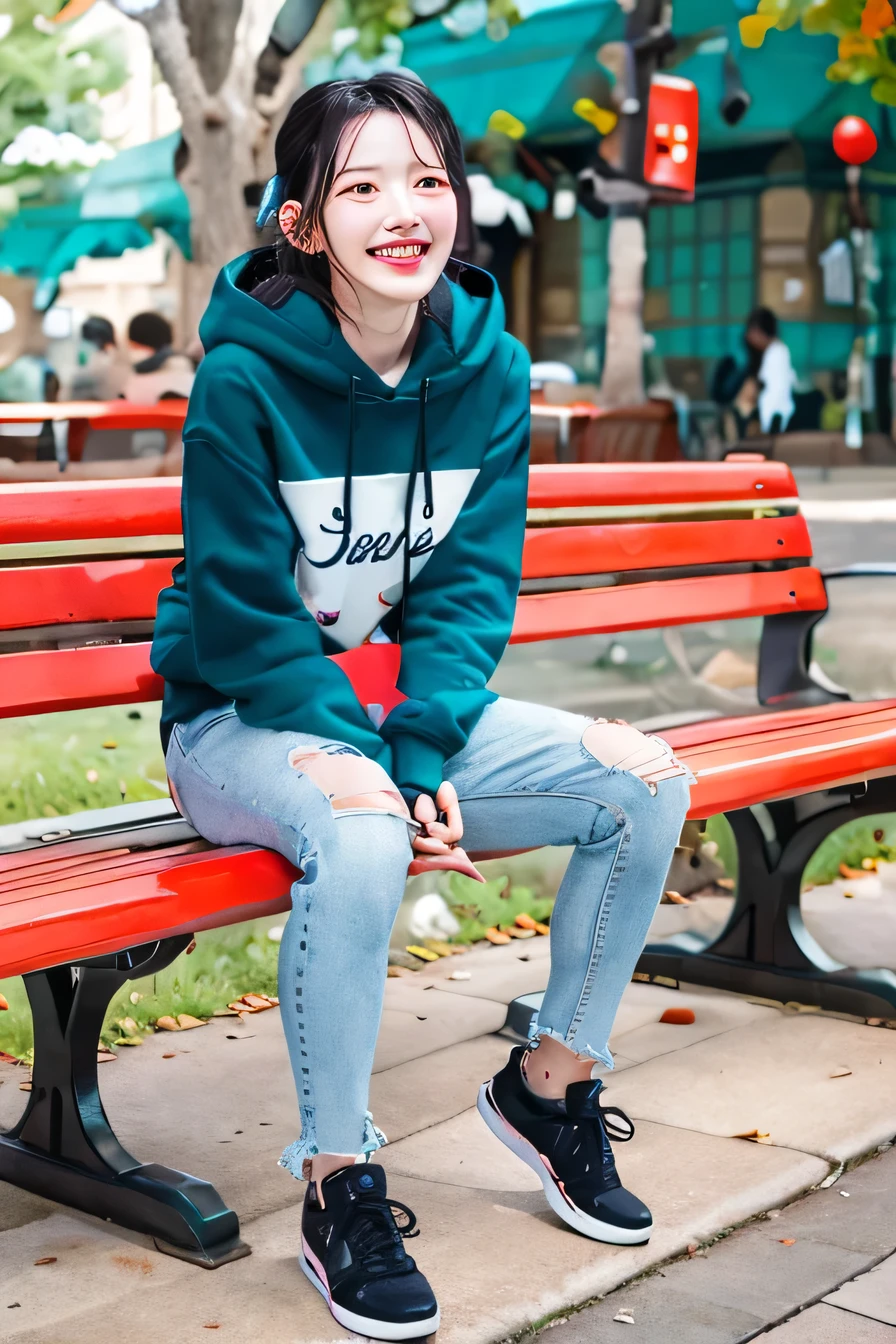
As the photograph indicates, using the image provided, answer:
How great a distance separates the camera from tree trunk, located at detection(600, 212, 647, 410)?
838 centimetres

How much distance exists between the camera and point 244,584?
97.4 inches

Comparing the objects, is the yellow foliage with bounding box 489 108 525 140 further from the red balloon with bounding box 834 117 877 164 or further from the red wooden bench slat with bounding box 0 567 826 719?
the red wooden bench slat with bounding box 0 567 826 719

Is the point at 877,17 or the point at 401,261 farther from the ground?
the point at 877,17

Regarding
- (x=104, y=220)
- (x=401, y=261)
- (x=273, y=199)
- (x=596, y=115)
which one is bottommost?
(x=401, y=261)

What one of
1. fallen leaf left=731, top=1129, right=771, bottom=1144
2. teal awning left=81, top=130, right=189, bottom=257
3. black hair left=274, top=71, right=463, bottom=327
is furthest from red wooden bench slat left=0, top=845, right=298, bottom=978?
teal awning left=81, top=130, right=189, bottom=257

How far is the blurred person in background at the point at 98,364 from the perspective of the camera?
639 cm

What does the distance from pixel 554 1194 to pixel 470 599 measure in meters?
0.95

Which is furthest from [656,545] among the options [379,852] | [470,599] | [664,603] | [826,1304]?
[826,1304]

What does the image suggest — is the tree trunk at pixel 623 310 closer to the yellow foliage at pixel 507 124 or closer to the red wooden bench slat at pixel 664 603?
the yellow foliage at pixel 507 124

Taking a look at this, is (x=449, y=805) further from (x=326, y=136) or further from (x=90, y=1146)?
(x=326, y=136)

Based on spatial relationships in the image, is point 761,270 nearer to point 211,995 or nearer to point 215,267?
point 215,267

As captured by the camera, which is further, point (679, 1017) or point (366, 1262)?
point (679, 1017)

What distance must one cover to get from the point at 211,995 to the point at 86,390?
3.41 m

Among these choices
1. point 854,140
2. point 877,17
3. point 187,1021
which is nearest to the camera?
point 187,1021
